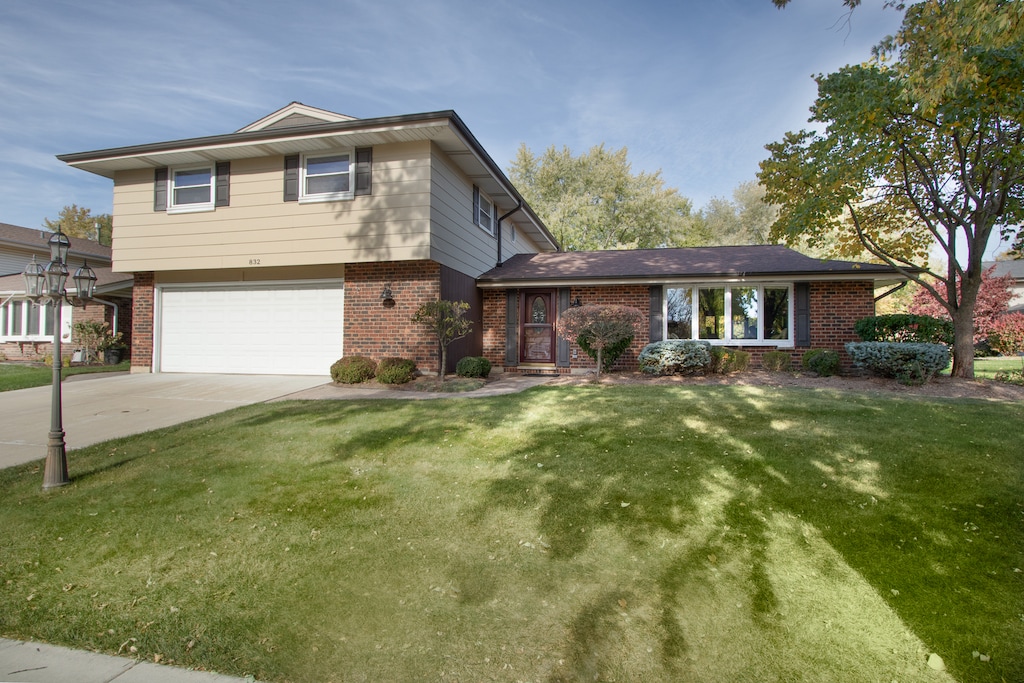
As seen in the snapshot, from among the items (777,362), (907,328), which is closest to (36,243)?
(777,362)

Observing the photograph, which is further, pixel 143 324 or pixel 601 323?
pixel 143 324

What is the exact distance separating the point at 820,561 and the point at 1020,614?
2.85ft

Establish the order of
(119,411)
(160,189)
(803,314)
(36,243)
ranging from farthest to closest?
(36,243)
(160,189)
(803,314)
(119,411)

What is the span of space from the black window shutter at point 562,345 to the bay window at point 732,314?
8.06ft

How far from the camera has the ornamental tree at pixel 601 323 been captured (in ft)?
31.7

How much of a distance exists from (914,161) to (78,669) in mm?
13533

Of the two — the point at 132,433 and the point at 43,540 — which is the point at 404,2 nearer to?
the point at 132,433

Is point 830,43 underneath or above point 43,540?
above

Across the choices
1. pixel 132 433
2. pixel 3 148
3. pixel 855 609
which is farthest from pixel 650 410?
pixel 3 148

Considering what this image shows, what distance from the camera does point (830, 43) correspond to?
7.04 metres

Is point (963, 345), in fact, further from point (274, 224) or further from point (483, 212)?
point (274, 224)

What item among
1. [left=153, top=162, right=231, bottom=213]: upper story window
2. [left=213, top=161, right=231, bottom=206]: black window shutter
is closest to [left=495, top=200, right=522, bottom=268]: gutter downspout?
[left=213, top=161, right=231, bottom=206]: black window shutter

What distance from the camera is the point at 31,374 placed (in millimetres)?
11938

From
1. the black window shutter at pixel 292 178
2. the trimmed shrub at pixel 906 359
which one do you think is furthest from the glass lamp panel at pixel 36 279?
the trimmed shrub at pixel 906 359
